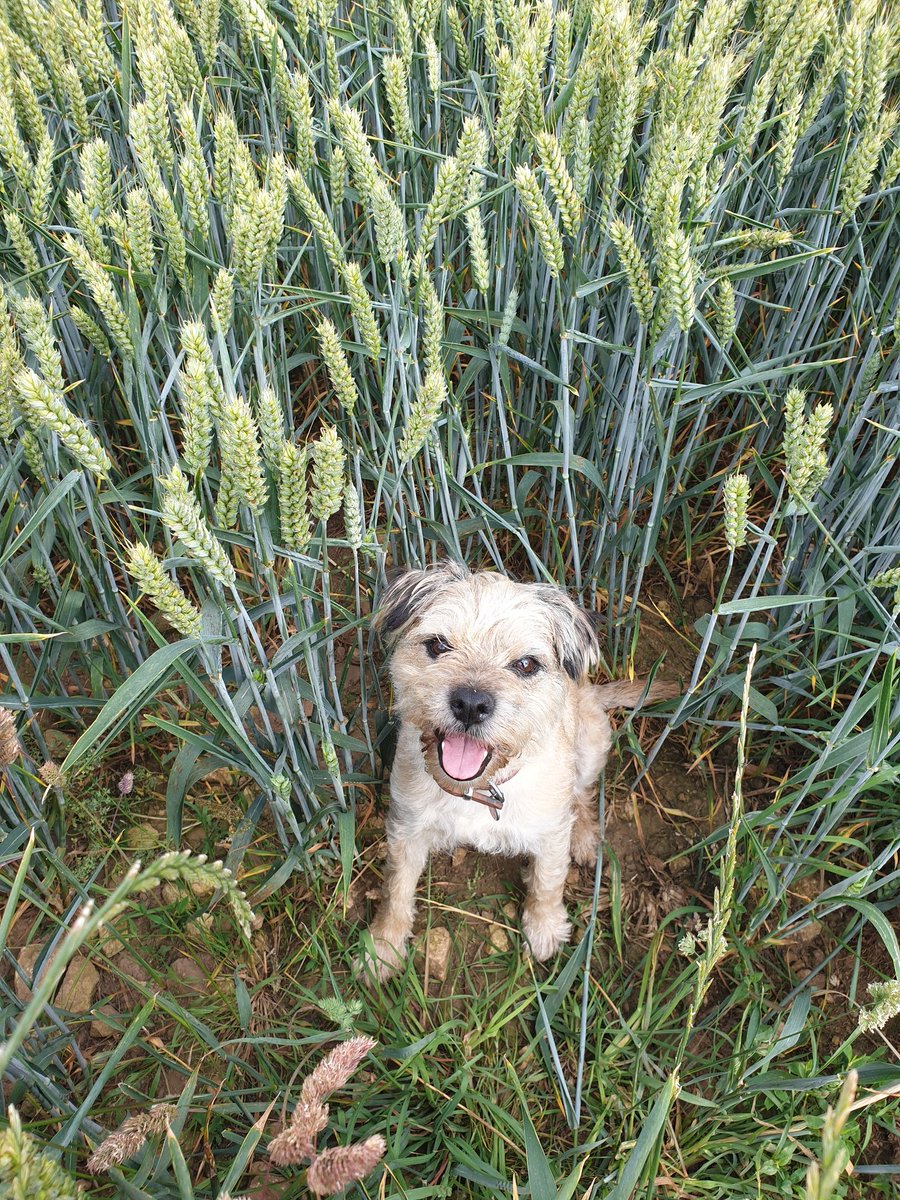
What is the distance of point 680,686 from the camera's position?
311 centimetres

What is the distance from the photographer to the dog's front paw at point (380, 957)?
2.54 metres

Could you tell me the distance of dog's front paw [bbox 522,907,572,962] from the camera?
8.94 feet

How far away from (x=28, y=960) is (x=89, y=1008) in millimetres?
261

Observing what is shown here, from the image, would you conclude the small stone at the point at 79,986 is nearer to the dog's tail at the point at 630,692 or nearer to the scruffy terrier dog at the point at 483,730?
the scruffy terrier dog at the point at 483,730

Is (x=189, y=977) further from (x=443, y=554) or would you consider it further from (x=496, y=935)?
(x=443, y=554)

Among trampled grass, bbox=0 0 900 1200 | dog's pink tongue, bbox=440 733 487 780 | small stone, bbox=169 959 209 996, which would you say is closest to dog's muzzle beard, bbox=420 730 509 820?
dog's pink tongue, bbox=440 733 487 780

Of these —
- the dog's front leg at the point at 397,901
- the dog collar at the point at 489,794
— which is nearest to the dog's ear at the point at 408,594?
the dog collar at the point at 489,794

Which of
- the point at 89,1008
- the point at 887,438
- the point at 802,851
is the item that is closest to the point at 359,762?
the point at 89,1008

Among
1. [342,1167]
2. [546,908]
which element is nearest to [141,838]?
[546,908]

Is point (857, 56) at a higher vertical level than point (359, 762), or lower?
higher

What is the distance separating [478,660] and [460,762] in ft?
0.95

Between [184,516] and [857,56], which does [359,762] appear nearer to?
[184,516]

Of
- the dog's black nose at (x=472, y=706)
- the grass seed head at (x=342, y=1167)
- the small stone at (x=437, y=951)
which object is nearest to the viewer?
the grass seed head at (x=342, y=1167)

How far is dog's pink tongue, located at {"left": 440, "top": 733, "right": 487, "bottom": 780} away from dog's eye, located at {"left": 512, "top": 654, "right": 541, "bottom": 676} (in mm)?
255
